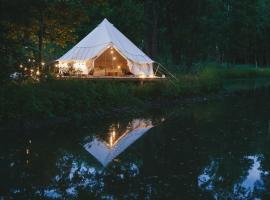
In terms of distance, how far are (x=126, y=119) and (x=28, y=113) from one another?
462 centimetres

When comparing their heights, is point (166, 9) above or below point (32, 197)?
above

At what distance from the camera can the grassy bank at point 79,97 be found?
1691 cm

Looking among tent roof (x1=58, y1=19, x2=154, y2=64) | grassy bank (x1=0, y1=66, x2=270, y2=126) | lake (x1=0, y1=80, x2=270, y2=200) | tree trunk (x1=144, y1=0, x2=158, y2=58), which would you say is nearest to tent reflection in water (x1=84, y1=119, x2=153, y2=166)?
lake (x1=0, y1=80, x2=270, y2=200)

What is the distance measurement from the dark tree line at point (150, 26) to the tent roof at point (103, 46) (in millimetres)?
2077

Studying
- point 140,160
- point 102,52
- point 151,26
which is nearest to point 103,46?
point 102,52

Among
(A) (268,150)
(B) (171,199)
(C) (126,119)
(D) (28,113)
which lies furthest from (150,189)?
(C) (126,119)

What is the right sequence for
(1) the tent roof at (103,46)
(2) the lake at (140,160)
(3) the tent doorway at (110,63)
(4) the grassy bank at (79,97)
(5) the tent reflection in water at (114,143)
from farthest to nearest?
(3) the tent doorway at (110,63), (1) the tent roof at (103,46), (4) the grassy bank at (79,97), (5) the tent reflection in water at (114,143), (2) the lake at (140,160)

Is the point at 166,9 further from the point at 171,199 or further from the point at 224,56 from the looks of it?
the point at 171,199

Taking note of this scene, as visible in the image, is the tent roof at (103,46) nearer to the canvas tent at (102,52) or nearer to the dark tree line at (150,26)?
the canvas tent at (102,52)

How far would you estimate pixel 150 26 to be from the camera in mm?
45938

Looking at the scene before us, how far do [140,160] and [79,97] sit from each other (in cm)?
810

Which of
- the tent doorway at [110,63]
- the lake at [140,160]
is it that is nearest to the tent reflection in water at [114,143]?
the lake at [140,160]

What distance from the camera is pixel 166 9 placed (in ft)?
154

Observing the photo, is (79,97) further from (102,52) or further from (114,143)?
(102,52)
